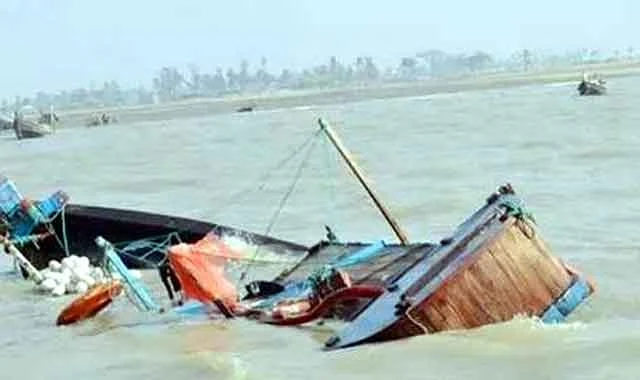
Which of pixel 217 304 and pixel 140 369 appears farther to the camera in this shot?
pixel 217 304

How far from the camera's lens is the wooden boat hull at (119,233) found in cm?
1905

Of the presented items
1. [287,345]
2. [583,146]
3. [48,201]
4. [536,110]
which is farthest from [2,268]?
[536,110]

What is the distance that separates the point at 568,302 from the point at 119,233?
31.8 feet

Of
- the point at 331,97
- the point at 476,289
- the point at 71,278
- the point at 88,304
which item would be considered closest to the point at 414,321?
the point at 476,289

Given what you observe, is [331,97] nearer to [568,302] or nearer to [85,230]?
[85,230]

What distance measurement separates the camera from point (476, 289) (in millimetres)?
11758

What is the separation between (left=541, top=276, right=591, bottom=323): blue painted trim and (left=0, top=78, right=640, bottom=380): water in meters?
0.13

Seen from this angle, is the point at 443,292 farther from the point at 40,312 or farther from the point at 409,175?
the point at 409,175

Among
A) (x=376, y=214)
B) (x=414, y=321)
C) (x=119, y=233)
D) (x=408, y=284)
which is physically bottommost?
(x=376, y=214)

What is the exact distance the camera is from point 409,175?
32625 mm

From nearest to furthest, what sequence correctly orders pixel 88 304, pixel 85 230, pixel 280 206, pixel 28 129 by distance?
pixel 88 304, pixel 85 230, pixel 280 206, pixel 28 129

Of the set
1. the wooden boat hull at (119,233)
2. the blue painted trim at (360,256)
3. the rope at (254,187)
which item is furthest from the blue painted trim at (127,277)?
the rope at (254,187)

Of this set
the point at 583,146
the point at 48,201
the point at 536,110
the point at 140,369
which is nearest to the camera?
the point at 140,369

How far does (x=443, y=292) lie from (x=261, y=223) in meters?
13.2
